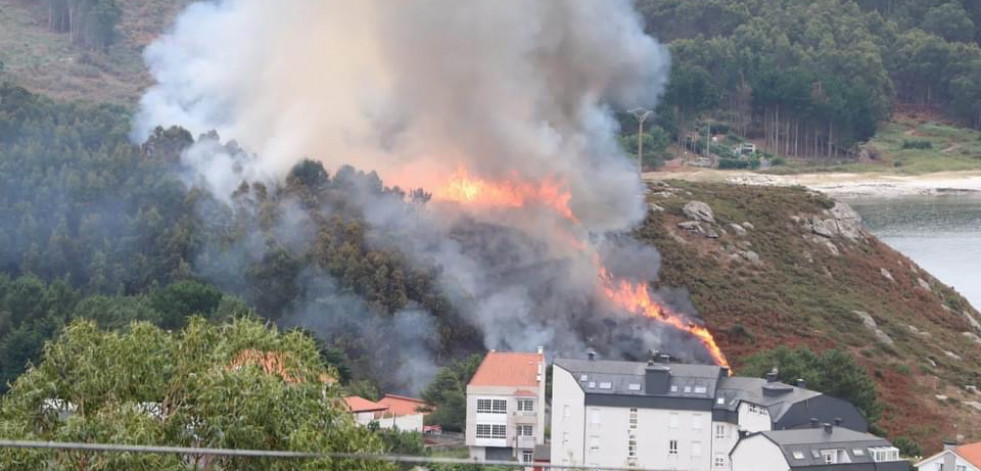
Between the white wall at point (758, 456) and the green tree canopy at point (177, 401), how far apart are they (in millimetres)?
14977

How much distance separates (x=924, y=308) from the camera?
70438 mm

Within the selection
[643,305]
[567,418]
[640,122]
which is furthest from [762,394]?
[640,122]

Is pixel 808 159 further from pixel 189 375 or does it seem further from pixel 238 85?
pixel 189 375

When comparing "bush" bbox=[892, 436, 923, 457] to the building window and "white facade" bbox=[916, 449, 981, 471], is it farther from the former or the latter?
the building window

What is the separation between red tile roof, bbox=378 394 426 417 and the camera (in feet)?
159

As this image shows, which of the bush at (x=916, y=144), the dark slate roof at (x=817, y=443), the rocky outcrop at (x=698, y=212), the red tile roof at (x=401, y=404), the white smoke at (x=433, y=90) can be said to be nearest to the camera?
the dark slate roof at (x=817, y=443)

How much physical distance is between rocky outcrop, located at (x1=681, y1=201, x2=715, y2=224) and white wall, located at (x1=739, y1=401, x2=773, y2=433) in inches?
1241

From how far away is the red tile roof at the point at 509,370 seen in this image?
47438mm

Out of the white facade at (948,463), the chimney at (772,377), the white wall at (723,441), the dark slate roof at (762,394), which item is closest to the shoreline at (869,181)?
the chimney at (772,377)

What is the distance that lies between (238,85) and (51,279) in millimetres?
17847

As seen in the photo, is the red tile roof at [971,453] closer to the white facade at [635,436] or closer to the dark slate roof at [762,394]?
the dark slate roof at [762,394]

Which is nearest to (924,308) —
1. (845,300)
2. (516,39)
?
(845,300)

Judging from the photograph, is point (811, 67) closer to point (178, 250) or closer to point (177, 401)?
point (178, 250)

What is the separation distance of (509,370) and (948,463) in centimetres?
1286
